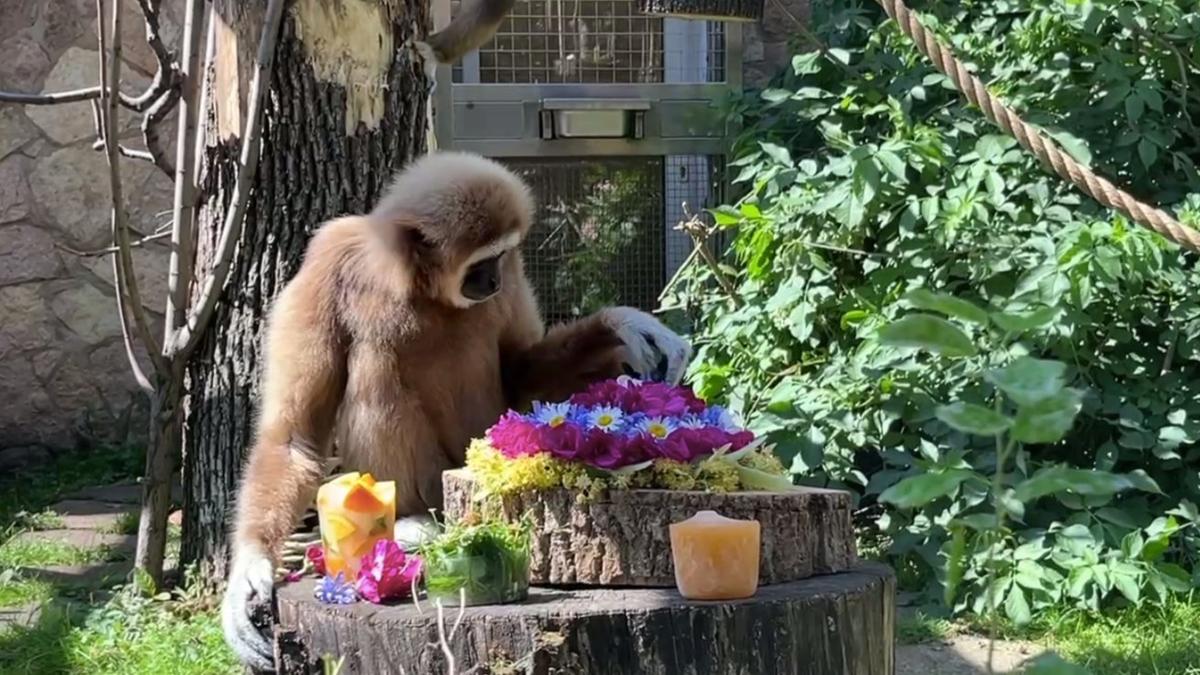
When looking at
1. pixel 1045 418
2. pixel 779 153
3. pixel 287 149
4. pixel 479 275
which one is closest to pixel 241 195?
pixel 287 149

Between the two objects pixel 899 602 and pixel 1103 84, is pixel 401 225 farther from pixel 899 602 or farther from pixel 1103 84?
pixel 1103 84

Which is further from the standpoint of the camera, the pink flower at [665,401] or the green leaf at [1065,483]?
the pink flower at [665,401]

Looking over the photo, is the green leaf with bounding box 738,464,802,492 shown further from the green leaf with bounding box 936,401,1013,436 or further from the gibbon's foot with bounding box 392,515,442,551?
the green leaf with bounding box 936,401,1013,436

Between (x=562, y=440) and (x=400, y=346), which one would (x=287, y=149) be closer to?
(x=400, y=346)

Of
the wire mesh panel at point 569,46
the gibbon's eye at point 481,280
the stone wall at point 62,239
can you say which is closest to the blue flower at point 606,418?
the gibbon's eye at point 481,280

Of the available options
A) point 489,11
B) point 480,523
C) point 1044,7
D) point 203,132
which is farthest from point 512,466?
point 1044,7

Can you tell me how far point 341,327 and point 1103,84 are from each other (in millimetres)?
3521

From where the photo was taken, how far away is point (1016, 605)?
4691 mm

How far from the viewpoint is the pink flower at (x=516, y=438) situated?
10.1 feet

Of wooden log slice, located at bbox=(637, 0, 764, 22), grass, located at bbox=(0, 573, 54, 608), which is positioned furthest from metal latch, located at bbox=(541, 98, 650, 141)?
grass, located at bbox=(0, 573, 54, 608)

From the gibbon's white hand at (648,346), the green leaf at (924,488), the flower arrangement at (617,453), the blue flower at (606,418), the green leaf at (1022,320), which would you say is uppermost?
the green leaf at (1022,320)

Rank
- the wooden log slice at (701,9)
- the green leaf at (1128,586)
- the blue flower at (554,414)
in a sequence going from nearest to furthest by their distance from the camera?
the blue flower at (554,414), the green leaf at (1128,586), the wooden log slice at (701,9)

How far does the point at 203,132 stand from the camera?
15.4 feet

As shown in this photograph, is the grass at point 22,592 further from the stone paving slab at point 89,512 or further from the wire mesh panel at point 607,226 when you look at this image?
the wire mesh panel at point 607,226
